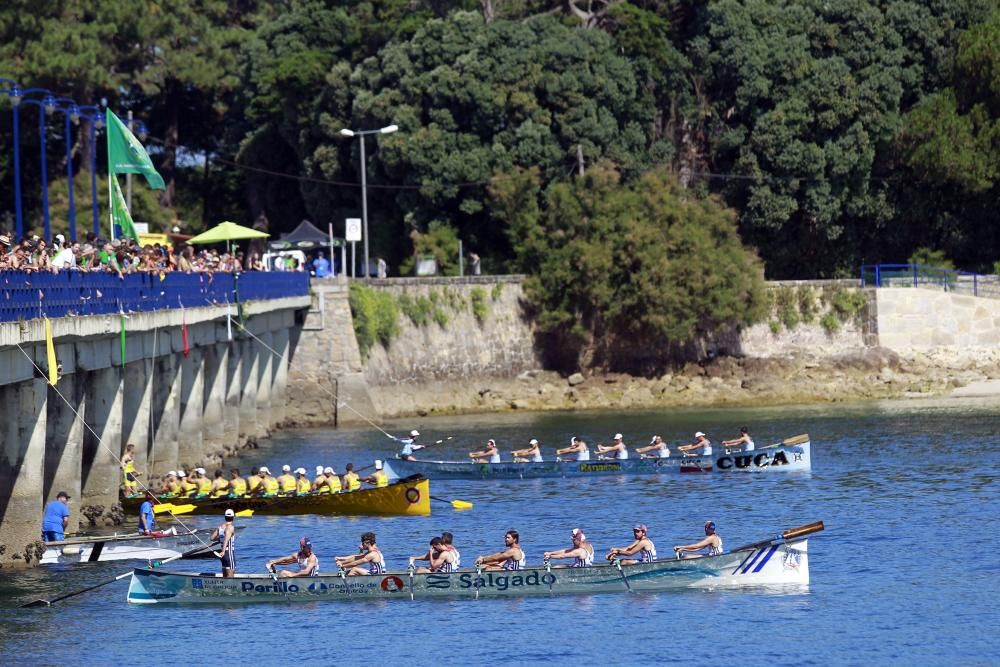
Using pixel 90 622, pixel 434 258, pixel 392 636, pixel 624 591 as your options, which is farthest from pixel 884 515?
pixel 434 258

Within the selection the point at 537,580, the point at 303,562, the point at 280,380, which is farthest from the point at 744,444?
the point at 280,380

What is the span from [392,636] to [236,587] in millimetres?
4566

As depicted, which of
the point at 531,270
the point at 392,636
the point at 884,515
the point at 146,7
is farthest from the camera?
the point at 146,7

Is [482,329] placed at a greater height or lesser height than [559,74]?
lesser

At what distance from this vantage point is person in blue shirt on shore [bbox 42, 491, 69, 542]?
133 feet

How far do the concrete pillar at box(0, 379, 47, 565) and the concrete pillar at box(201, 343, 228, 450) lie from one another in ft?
74.1

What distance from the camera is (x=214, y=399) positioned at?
63219mm

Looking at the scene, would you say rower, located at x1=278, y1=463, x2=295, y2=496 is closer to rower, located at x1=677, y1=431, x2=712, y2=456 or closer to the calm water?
the calm water

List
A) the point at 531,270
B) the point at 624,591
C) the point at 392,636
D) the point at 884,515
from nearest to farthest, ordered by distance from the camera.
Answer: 1. the point at 392,636
2. the point at 624,591
3. the point at 884,515
4. the point at 531,270

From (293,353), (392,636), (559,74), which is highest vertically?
(559,74)

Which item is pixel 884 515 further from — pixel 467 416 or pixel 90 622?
pixel 467 416

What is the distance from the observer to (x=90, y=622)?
36.3 meters

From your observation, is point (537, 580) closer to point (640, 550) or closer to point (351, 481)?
point (640, 550)

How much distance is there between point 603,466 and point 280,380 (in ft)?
73.6
